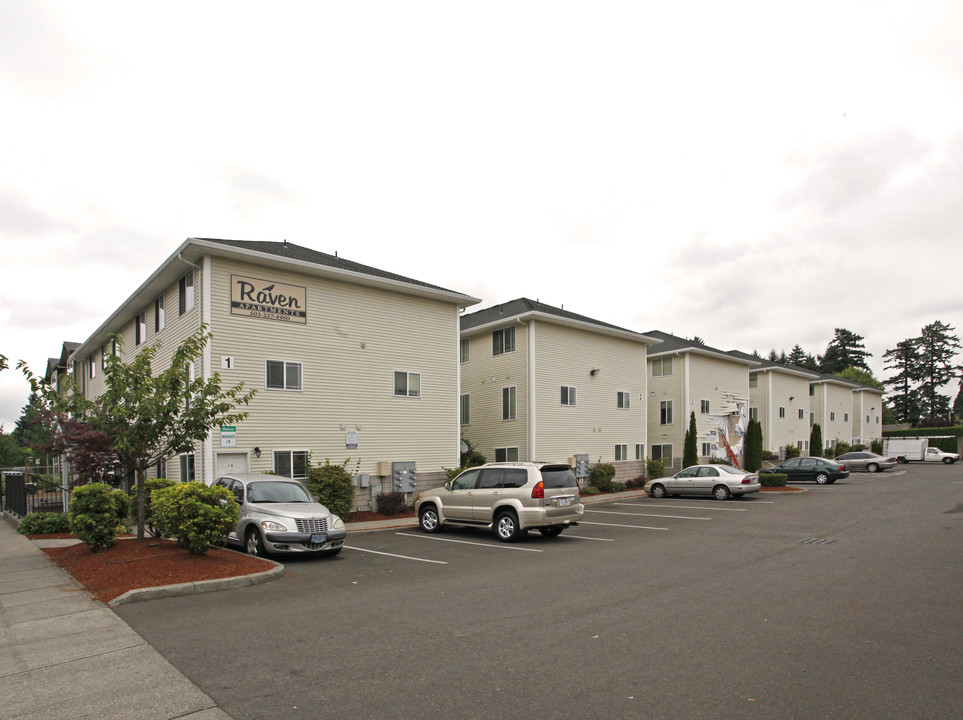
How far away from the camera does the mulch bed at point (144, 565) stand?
8.99 metres

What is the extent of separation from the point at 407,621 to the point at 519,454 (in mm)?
19100

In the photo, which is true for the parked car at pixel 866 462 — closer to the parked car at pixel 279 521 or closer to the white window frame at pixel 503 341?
the white window frame at pixel 503 341

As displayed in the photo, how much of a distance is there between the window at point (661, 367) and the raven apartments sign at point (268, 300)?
83.3ft

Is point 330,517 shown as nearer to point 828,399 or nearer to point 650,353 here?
point 650,353

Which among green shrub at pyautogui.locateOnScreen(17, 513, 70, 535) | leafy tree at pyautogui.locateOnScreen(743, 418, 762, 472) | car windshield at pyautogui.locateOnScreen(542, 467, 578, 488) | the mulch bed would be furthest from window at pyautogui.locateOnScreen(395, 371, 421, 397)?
leafy tree at pyautogui.locateOnScreen(743, 418, 762, 472)

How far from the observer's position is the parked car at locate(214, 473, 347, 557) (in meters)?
11.5

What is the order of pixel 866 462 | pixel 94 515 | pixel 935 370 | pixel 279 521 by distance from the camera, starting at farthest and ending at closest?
pixel 935 370, pixel 866 462, pixel 279 521, pixel 94 515

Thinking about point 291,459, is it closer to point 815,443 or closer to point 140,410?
point 140,410

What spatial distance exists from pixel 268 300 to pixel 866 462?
41844 millimetres

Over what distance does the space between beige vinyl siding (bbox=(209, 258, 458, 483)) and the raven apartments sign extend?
0.57 feet

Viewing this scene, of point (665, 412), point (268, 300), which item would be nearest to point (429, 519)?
point (268, 300)

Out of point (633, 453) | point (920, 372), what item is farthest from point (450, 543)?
point (920, 372)

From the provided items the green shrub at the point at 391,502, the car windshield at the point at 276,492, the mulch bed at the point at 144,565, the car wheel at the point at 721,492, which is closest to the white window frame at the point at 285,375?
the green shrub at the point at 391,502

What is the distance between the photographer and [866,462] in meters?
43.3
